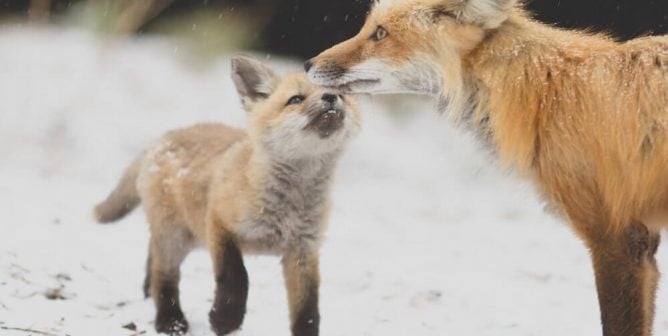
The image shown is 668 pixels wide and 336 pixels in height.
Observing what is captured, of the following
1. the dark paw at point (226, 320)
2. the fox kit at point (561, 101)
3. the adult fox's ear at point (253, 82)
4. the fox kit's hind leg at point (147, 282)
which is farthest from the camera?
the fox kit's hind leg at point (147, 282)

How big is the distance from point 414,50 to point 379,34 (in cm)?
17

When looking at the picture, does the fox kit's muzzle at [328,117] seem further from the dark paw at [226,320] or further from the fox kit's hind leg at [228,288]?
the dark paw at [226,320]

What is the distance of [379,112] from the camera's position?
10.1 meters

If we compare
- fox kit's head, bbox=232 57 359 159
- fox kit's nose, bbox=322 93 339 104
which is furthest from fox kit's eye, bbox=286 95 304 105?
fox kit's nose, bbox=322 93 339 104

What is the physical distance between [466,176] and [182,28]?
132 inches

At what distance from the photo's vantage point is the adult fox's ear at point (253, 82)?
472 centimetres

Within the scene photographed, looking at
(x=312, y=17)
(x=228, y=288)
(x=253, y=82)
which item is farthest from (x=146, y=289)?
(x=312, y=17)

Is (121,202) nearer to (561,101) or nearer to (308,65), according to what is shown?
(308,65)

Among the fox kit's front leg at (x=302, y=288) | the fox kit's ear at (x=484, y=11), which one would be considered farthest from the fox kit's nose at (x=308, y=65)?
the fox kit's front leg at (x=302, y=288)

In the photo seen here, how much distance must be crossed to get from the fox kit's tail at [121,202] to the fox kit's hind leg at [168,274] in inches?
21.4

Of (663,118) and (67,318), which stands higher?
(663,118)

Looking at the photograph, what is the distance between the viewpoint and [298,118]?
4.30 meters

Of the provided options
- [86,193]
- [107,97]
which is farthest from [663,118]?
[107,97]

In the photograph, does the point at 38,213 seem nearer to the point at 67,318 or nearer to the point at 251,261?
the point at 251,261
